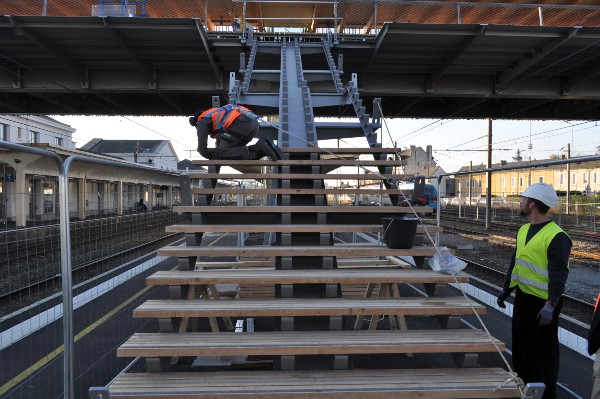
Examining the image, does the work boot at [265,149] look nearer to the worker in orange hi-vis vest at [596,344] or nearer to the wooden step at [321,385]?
the wooden step at [321,385]

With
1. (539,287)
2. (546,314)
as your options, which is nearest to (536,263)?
(539,287)

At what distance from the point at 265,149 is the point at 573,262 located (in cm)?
646

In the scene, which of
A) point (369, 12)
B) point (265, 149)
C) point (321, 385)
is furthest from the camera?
point (369, 12)

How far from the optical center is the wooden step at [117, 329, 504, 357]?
2846mm

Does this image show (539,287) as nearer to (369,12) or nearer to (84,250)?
(84,250)

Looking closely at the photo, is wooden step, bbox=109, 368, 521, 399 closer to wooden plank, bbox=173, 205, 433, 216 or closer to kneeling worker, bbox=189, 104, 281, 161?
wooden plank, bbox=173, 205, 433, 216

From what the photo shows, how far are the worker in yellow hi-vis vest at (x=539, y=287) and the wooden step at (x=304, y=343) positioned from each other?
38 cm

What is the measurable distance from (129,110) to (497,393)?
1512 cm

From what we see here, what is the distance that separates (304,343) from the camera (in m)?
2.93

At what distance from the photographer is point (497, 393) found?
2.68 m

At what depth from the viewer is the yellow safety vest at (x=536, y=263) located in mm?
3057

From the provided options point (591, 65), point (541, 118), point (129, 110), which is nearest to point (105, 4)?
point (129, 110)

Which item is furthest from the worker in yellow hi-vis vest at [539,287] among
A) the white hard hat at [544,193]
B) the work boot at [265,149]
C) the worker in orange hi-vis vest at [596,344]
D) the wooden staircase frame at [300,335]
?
the work boot at [265,149]

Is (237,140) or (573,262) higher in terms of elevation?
(237,140)
